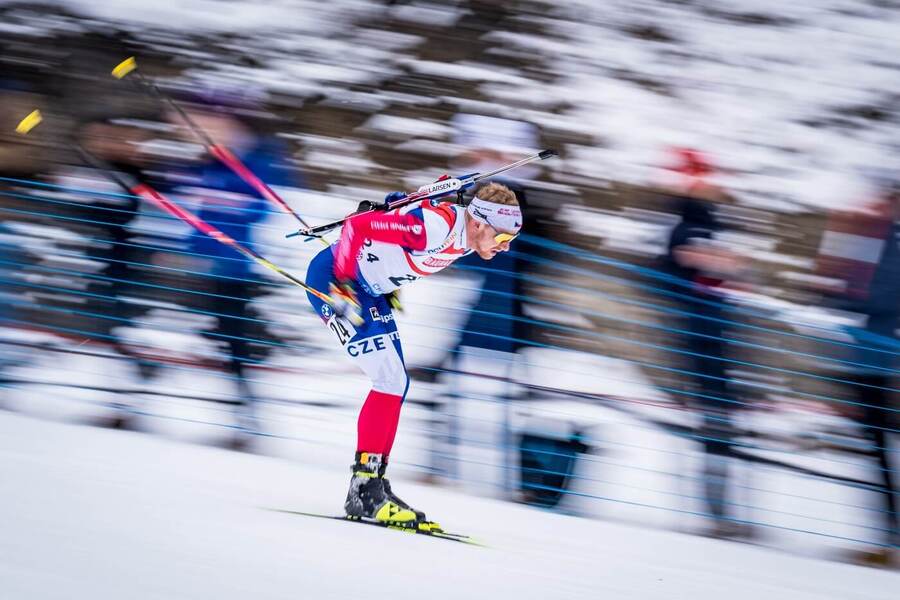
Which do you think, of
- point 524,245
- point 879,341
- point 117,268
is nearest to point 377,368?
point 524,245

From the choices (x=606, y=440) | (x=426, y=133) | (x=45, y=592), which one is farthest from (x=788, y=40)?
(x=45, y=592)

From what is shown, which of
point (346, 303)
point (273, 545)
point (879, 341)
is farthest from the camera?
point (879, 341)

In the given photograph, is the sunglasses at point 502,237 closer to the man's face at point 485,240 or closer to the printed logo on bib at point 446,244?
the man's face at point 485,240

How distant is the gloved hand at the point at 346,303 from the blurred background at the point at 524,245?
2.74 ft

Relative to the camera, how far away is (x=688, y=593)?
3.07m

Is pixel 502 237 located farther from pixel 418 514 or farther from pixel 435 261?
pixel 418 514

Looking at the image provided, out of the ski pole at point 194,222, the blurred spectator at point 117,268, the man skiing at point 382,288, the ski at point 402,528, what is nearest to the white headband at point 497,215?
the man skiing at point 382,288

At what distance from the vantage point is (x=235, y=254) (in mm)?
4289

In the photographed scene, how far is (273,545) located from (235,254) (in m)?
1.80

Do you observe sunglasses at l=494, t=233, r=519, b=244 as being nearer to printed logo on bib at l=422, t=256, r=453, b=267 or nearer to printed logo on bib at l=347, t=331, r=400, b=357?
printed logo on bib at l=422, t=256, r=453, b=267

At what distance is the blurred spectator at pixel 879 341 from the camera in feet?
12.7

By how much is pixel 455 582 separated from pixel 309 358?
1.88 metres

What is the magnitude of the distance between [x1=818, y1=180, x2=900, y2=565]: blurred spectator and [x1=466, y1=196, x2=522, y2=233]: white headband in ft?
5.78

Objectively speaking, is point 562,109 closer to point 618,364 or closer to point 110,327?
point 618,364
